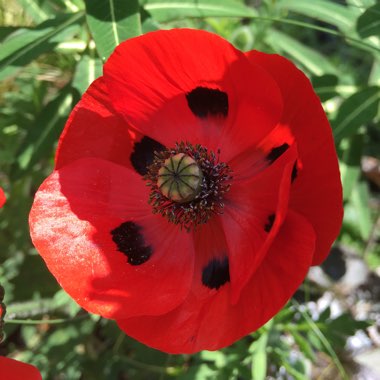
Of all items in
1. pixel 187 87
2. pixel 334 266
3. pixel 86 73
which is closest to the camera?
pixel 187 87

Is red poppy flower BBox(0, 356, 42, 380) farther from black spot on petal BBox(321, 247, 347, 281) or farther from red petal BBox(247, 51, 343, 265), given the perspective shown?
black spot on petal BBox(321, 247, 347, 281)

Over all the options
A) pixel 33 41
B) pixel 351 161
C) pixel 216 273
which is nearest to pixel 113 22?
pixel 33 41

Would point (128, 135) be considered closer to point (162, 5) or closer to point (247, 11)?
point (162, 5)

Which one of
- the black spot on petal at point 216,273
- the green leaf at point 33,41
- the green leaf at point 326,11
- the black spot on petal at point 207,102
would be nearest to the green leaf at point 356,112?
the green leaf at point 326,11

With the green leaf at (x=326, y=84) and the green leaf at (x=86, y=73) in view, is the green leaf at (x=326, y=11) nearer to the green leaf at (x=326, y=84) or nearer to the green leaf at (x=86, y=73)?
the green leaf at (x=326, y=84)

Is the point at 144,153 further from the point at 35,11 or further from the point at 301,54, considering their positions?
the point at 301,54

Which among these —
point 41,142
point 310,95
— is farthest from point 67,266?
point 41,142
